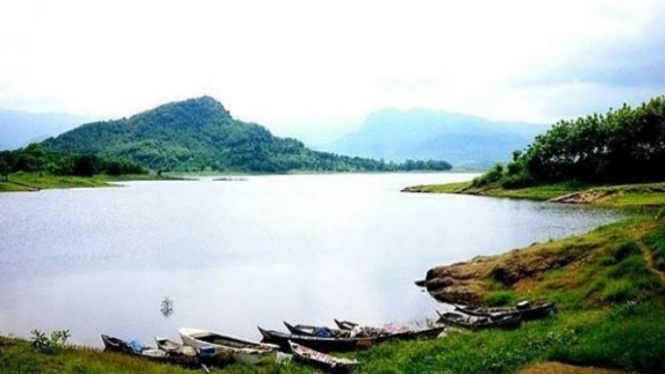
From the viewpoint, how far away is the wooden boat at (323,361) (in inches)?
910

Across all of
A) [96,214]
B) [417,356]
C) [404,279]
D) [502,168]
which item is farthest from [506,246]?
[502,168]

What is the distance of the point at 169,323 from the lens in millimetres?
35281

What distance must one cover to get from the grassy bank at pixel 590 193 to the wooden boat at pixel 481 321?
63211mm

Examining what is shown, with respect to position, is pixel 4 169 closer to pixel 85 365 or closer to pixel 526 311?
pixel 85 365

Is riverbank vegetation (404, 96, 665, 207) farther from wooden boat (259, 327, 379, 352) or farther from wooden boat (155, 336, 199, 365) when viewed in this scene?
wooden boat (155, 336, 199, 365)

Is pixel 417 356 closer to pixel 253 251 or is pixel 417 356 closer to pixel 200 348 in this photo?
pixel 200 348

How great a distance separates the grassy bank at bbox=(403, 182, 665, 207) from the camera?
306 ft

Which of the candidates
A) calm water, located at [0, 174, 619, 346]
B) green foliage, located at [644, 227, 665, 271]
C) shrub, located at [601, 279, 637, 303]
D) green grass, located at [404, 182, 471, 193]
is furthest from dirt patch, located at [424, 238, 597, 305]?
green grass, located at [404, 182, 471, 193]

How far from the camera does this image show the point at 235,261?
187 feet

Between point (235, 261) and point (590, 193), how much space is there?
7156cm

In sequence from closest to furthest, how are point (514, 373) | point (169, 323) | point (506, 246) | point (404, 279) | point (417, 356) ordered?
point (514, 373), point (417, 356), point (169, 323), point (404, 279), point (506, 246)

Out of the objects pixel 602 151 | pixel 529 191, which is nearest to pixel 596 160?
pixel 602 151

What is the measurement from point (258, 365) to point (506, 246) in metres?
39.8

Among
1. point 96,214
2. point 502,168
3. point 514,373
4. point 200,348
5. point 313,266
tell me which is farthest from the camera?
point 502,168
